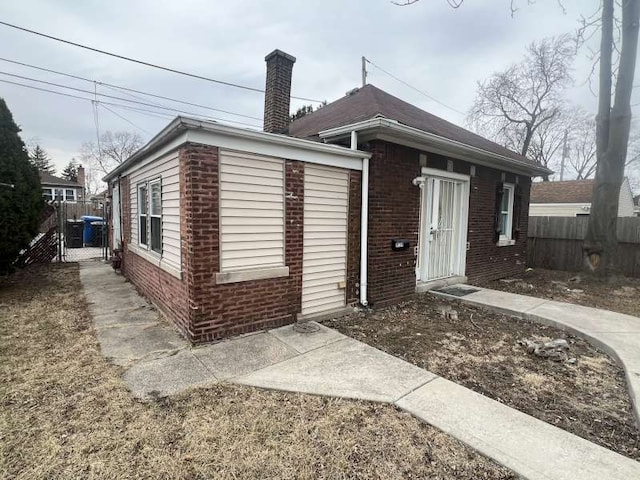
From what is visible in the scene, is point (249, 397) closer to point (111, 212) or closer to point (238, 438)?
point (238, 438)

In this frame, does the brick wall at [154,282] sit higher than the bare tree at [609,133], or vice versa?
the bare tree at [609,133]

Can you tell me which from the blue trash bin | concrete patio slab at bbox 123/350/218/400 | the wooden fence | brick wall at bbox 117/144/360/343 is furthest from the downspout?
the blue trash bin

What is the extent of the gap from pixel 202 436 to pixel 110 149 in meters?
39.9

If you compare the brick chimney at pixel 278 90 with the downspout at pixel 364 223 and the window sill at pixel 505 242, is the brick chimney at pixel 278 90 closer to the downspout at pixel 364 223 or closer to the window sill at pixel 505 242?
the downspout at pixel 364 223

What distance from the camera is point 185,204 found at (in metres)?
3.96

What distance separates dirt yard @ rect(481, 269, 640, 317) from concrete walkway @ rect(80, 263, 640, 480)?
4.90 meters

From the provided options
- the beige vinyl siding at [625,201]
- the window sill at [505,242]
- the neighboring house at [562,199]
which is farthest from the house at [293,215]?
the beige vinyl siding at [625,201]

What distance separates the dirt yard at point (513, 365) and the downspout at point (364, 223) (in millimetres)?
444

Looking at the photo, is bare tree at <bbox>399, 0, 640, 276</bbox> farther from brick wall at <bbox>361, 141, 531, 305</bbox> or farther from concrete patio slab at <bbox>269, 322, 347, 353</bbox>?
concrete patio slab at <bbox>269, 322, 347, 353</bbox>

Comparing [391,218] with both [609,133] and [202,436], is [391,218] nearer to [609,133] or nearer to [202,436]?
[202,436]

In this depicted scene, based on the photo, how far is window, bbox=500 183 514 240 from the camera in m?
8.97

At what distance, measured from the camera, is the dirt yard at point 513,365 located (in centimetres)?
265

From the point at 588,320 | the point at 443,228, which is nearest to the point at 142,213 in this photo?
the point at 443,228

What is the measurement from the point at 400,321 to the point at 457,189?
379cm
